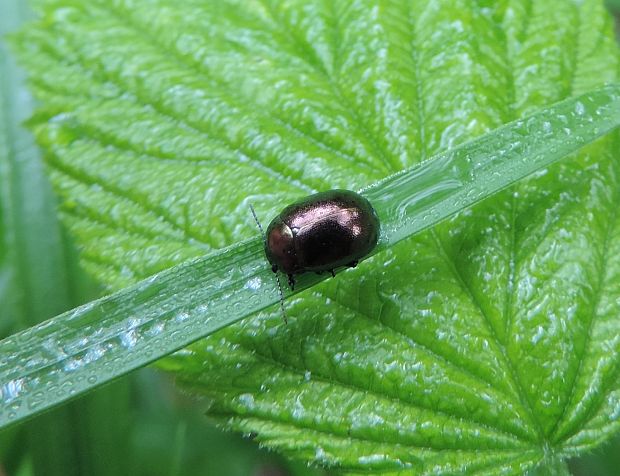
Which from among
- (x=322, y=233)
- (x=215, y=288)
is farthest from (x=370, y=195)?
(x=215, y=288)

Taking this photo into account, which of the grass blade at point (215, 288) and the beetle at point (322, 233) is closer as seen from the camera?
the grass blade at point (215, 288)

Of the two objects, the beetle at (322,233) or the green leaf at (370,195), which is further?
the beetle at (322,233)

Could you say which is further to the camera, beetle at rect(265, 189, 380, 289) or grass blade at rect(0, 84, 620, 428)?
beetle at rect(265, 189, 380, 289)

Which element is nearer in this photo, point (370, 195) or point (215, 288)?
point (215, 288)

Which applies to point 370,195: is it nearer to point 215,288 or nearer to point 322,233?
point 322,233
